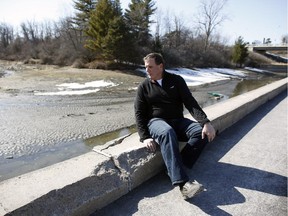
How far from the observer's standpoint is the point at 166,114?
9.86ft

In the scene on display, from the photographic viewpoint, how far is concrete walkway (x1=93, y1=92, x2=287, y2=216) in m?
2.27

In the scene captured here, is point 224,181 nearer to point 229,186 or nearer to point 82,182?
point 229,186

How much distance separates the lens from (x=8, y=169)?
4.23 m

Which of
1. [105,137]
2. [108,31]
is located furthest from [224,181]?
[108,31]

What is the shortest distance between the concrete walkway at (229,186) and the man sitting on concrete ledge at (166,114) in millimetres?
387

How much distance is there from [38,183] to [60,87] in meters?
12.1

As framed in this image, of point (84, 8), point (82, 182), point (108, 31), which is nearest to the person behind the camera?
point (82, 182)

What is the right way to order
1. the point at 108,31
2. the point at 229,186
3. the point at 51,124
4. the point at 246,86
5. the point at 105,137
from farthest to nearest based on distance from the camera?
the point at 108,31 < the point at 246,86 < the point at 51,124 < the point at 105,137 < the point at 229,186

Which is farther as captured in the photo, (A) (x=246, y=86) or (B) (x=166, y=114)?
(A) (x=246, y=86)

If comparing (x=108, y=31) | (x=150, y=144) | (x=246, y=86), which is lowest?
(x=246, y=86)

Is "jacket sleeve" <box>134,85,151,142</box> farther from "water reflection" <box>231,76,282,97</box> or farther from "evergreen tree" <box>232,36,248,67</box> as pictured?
"evergreen tree" <box>232,36,248,67</box>

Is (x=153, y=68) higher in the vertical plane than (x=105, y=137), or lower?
higher

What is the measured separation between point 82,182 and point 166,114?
1.29m

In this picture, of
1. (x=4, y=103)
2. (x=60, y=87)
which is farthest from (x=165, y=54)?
(x=4, y=103)
